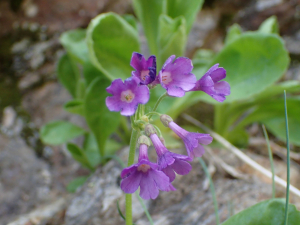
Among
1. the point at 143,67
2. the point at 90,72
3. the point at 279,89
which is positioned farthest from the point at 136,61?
the point at 279,89

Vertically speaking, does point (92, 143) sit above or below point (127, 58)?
below

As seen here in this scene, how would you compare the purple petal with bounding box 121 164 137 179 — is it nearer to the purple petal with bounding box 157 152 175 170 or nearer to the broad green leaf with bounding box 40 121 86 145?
the purple petal with bounding box 157 152 175 170

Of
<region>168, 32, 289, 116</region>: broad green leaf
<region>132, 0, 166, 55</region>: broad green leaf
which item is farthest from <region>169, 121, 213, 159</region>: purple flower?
<region>132, 0, 166, 55</region>: broad green leaf

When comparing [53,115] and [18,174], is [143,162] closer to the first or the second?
[18,174]

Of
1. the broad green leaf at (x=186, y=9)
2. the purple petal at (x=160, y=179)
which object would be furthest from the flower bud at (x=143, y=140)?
the broad green leaf at (x=186, y=9)

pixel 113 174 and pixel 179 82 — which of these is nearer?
pixel 179 82

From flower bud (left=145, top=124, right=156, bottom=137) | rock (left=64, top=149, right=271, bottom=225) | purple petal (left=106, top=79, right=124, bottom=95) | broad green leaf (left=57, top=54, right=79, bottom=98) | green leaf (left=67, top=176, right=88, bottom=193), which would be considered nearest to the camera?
purple petal (left=106, top=79, right=124, bottom=95)

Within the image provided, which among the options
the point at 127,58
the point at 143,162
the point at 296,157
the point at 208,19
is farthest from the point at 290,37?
the point at 143,162
